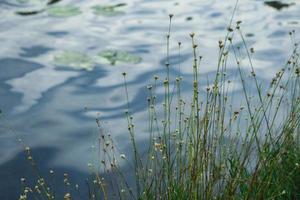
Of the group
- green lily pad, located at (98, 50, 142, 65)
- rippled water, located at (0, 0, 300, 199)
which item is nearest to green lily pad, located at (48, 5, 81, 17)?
rippled water, located at (0, 0, 300, 199)

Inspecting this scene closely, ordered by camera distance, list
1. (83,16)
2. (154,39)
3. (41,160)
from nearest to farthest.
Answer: (41,160)
(154,39)
(83,16)

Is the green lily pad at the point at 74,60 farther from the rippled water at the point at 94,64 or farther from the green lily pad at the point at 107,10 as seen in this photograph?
the green lily pad at the point at 107,10

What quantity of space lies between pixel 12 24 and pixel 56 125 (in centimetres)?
341

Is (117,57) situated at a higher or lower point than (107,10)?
lower

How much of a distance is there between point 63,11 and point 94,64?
7.70 ft

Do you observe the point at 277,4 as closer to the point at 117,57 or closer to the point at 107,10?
the point at 107,10

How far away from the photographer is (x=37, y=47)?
819 cm

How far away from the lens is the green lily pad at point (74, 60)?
299 inches

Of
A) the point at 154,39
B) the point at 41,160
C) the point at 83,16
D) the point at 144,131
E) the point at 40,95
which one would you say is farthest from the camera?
the point at 83,16

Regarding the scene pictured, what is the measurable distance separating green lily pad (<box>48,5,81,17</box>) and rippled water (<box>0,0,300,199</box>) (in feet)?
0.39

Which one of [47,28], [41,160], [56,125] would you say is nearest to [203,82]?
[56,125]

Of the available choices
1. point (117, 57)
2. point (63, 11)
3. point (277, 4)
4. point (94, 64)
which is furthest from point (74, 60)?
point (277, 4)

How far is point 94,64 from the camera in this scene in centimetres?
764

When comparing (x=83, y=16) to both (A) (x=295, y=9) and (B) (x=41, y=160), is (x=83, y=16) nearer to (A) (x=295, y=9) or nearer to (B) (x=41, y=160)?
(A) (x=295, y=9)
